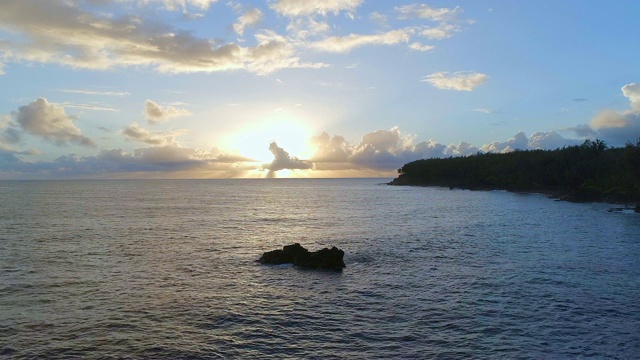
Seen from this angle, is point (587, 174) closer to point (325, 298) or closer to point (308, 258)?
point (308, 258)

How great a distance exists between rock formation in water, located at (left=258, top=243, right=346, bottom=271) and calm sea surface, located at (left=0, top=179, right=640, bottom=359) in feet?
4.60

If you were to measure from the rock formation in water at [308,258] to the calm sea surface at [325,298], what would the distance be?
Answer: 1.40 meters

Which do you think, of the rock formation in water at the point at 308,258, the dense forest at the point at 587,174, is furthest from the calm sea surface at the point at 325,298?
the dense forest at the point at 587,174

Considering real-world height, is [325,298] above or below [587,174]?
below

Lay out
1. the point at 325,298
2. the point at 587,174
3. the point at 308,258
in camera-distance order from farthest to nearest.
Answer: the point at 587,174, the point at 308,258, the point at 325,298

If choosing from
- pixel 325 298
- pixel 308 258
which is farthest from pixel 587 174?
pixel 325 298

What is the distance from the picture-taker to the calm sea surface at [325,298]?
2389 centimetres

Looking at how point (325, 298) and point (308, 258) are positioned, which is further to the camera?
point (308, 258)

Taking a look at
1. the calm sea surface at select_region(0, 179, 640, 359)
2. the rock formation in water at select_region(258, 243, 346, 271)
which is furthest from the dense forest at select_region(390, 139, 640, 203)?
the rock formation in water at select_region(258, 243, 346, 271)

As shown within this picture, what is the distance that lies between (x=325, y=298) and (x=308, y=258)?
11.7 metres

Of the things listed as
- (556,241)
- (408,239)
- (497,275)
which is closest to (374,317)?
(497,275)

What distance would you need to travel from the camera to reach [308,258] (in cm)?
4475

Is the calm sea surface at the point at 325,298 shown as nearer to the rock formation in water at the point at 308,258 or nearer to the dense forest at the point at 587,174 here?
the rock formation in water at the point at 308,258

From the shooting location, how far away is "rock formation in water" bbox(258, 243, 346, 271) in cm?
4334
